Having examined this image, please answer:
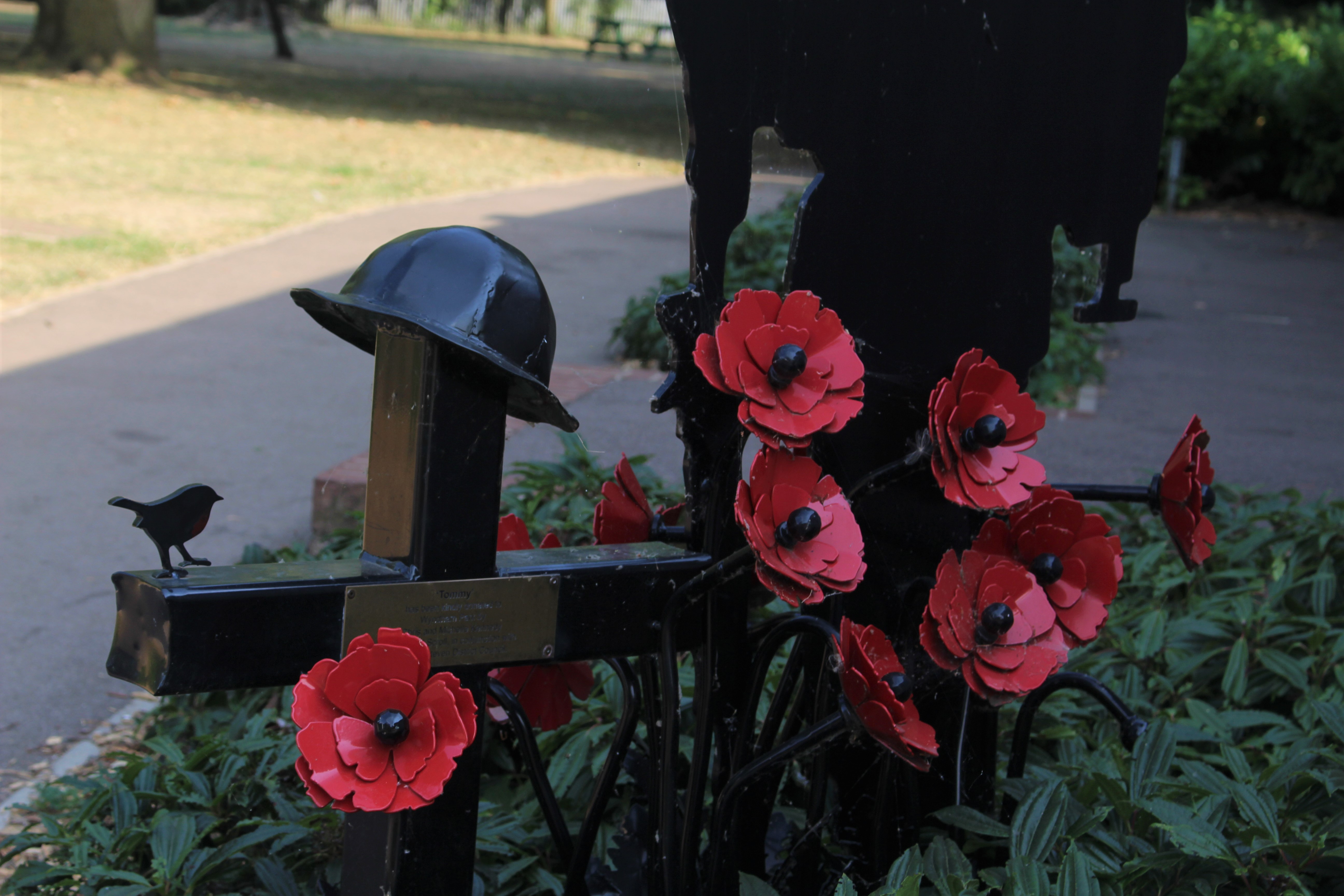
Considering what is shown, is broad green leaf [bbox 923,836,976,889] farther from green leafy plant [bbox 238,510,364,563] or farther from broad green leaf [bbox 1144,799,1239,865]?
green leafy plant [bbox 238,510,364,563]

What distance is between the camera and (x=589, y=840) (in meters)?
1.85

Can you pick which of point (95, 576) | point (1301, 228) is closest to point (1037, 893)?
point (95, 576)

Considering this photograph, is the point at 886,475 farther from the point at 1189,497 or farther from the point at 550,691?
the point at 550,691

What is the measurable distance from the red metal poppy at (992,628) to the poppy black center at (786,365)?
1.07 ft

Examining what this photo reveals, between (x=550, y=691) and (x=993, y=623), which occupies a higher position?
(x=993, y=623)

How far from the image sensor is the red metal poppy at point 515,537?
1.96 m

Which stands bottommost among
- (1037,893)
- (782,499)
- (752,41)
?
(1037,893)

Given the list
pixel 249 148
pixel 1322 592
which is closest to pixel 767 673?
pixel 1322 592

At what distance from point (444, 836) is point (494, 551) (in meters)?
0.37

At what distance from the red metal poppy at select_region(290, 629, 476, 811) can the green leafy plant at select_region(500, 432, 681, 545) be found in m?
1.78

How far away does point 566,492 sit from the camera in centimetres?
377

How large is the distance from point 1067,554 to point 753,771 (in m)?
0.51

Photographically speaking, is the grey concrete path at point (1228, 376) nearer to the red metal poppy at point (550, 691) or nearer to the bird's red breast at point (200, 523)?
the red metal poppy at point (550, 691)

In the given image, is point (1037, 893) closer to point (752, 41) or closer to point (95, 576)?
point (752, 41)
